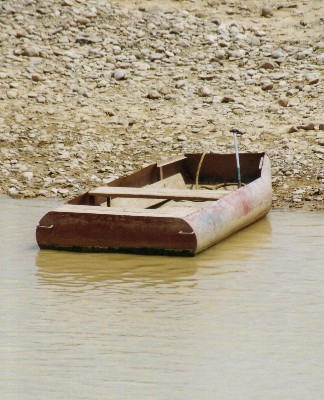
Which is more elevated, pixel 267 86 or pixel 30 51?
pixel 30 51

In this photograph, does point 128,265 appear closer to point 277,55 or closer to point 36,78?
point 36,78

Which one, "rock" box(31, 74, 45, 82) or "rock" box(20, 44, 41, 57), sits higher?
"rock" box(20, 44, 41, 57)

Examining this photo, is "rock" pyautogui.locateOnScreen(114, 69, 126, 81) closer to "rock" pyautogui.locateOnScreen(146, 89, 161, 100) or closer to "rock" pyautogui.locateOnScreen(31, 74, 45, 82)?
"rock" pyautogui.locateOnScreen(146, 89, 161, 100)

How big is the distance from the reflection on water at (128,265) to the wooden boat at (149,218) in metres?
0.12

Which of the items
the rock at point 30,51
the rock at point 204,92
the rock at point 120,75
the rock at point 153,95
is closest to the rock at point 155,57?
the rock at point 120,75

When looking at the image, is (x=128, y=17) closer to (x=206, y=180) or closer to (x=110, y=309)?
(x=206, y=180)

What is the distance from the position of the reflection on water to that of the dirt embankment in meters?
→ 2.81

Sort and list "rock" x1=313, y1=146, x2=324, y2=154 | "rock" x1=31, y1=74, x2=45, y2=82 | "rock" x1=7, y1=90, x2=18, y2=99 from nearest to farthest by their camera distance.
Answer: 1. "rock" x1=313, y1=146, x2=324, y2=154
2. "rock" x1=7, y1=90, x2=18, y2=99
3. "rock" x1=31, y1=74, x2=45, y2=82

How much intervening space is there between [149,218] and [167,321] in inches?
90.1

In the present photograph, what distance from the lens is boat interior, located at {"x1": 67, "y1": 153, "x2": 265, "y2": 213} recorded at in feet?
46.6

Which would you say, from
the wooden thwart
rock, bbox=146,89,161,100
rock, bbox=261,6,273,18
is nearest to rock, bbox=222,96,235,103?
rock, bbox=146,89,161,100

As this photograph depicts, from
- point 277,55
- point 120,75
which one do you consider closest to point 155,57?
point 120,75

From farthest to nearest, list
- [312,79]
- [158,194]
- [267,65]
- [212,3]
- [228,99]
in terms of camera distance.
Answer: [212,3] < [267,65] < [312,79] < [228,99] < [158,194]

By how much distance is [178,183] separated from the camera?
16609 millimetres
